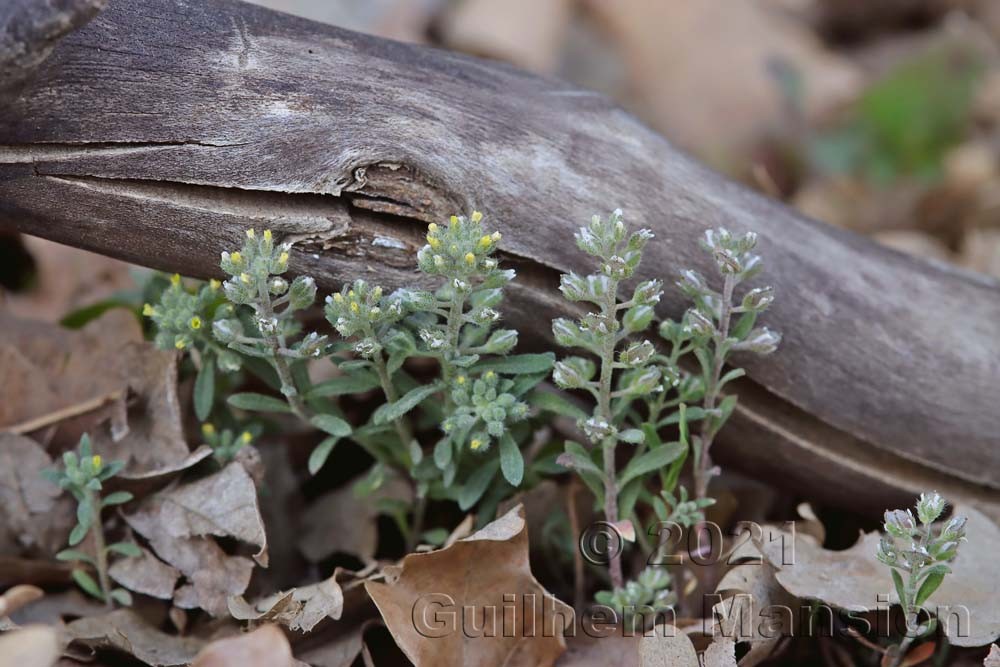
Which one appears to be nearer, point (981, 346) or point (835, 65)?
point (981, 346)

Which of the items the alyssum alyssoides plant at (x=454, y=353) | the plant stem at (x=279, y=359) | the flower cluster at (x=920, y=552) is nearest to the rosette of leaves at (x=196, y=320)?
the plant stem at (x=279, y=359)

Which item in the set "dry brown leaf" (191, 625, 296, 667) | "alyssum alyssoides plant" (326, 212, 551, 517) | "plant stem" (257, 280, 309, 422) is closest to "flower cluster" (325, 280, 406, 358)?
"alyssum alyssoides plant" (326, 212, 551, 517)

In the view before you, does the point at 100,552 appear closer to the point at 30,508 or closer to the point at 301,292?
the point at 30,508

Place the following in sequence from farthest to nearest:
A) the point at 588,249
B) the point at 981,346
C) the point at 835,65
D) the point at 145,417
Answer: the point at 835,65, the point at 981,346, the point at 145,417, the point at 588,249

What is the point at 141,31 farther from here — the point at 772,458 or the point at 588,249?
the point at 772,458

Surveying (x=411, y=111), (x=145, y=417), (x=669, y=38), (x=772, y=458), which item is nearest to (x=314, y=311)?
(x=145, y=417)

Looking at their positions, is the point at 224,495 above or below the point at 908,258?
below

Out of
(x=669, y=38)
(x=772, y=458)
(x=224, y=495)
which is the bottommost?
(x=224, y=495)

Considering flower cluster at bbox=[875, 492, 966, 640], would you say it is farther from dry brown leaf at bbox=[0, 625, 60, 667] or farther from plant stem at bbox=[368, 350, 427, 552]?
dry brown leaf at bbox=[0, 625, 60, 667]
